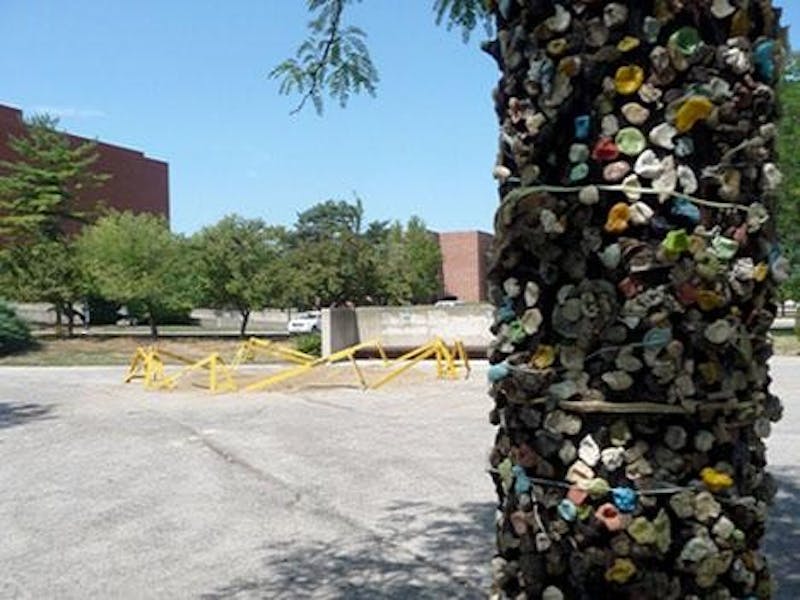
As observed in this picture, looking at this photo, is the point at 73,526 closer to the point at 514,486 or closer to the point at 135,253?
the point at 514,486

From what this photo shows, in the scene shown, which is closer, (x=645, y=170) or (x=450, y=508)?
(x=645, y=170)

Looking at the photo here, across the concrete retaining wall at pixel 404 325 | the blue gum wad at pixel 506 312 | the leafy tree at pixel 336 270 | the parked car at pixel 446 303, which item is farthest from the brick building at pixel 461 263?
the blue gum wad at pixel 506 312

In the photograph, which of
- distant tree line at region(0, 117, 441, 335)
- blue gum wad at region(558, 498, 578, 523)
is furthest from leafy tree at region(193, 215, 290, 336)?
blue gum wad at region(558, 498, 578, 523)

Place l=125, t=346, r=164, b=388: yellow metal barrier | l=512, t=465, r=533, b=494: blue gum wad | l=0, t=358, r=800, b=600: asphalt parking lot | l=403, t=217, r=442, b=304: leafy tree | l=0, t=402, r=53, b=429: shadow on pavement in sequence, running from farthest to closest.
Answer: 1. l=403, t=217, r=442, b=304: leafy tree
2. l=125, t=346, r=164, b=388: yellow metal barrier
3. l=0, t=402, r=53, b=429: shadow on pavement
4. l=0, t=358, r=800, b=600: asphalt parking lot
5. l=512, t=465, r=533, b=494: blue gum wad

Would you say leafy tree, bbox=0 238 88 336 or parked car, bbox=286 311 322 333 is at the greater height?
leafy tree, bbox=0 238 88 336

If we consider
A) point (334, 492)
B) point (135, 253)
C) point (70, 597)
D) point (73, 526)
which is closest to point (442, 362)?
point (334, 492)

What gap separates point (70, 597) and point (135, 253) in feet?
106

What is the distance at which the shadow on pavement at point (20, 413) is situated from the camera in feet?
39.4

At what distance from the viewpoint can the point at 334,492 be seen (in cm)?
690

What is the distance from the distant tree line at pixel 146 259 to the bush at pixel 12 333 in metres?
2.29

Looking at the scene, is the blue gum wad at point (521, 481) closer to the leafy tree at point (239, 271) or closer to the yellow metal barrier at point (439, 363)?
the yellow metal barrier at point (439, 363)

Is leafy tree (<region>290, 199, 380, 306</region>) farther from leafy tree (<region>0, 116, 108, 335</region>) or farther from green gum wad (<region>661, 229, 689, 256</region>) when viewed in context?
green gum wad (<region>661, 229, 689, 256</region>)

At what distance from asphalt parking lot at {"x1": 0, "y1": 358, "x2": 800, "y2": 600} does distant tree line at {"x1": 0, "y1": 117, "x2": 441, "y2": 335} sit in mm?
21062

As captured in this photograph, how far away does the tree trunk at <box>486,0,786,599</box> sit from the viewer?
192 cm
